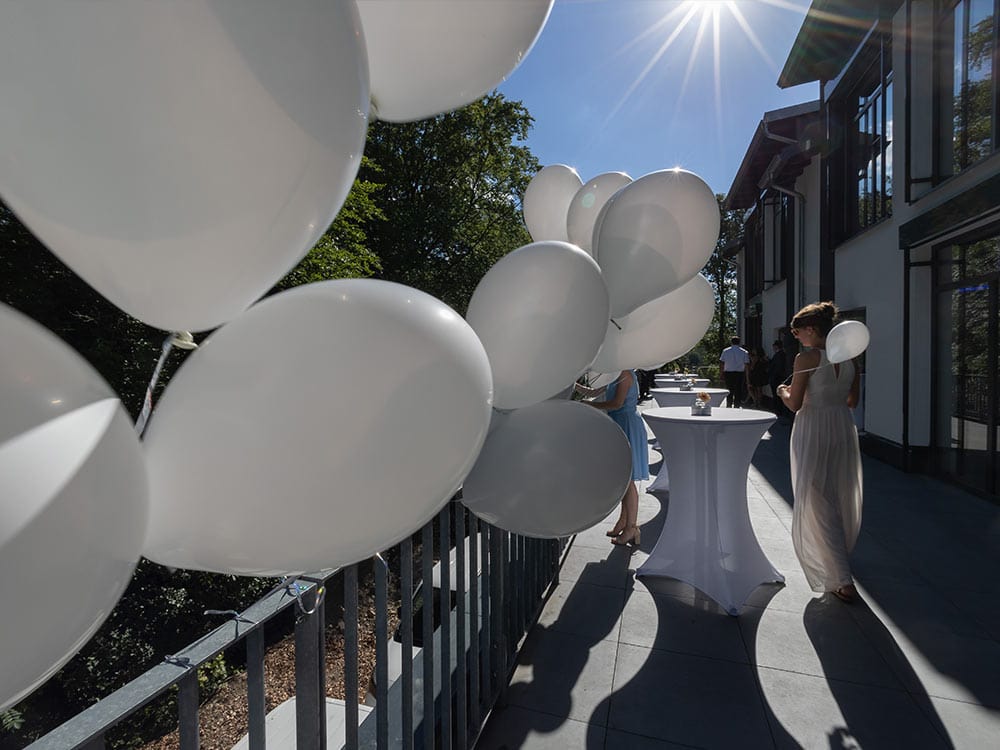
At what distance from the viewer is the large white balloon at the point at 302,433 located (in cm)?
62

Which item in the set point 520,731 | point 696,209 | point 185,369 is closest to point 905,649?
point 520,731

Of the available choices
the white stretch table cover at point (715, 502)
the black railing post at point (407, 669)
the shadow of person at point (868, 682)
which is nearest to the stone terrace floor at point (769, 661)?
the shadow of person at point (868, 682)

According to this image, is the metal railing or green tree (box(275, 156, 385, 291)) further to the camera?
green tree (box(275, 156, 385, 291))

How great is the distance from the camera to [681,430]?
3018mm

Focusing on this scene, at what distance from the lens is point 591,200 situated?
1.99m

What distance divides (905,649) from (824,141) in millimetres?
9039

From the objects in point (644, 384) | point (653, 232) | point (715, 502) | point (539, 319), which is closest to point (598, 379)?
point (653, 232)

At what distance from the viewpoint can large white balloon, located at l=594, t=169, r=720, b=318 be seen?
4.87 ft

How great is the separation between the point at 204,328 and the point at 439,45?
23.8 inches

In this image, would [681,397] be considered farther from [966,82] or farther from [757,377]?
[757,377]

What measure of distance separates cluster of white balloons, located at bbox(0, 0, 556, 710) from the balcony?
44cm

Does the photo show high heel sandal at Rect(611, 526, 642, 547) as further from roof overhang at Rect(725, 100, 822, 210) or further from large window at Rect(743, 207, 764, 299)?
Answer: large window at Rect(743, 207, 764, 299)

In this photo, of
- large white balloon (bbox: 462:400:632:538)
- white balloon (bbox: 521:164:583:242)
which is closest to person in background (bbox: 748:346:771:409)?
white balloon (bbox: 521:164:583:242)

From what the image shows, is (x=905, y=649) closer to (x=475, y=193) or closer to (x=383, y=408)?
(x=383, y=408)
